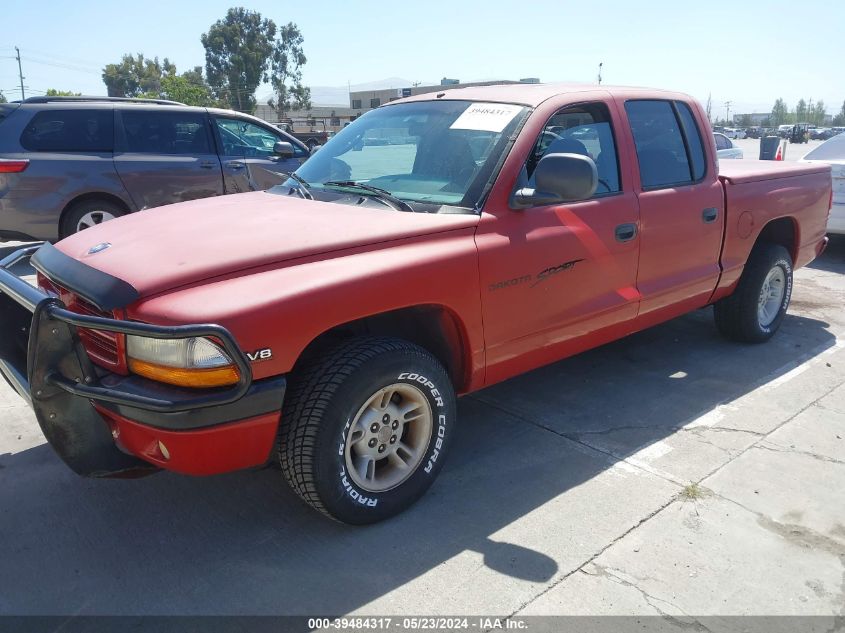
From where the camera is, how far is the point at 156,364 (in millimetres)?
2543

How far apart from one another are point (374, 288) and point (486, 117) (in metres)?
1.37

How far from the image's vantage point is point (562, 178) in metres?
3.30

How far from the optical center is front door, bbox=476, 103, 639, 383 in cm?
337

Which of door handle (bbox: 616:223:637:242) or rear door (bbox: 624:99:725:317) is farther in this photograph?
rear door (bbox: 624:99:725:317)

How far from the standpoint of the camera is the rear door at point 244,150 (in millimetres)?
8469

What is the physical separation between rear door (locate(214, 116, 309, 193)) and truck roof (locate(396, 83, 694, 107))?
4.51m

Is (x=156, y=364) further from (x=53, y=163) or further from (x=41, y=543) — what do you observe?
(x=53, y=163)

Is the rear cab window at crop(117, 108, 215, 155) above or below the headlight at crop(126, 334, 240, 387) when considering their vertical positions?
above

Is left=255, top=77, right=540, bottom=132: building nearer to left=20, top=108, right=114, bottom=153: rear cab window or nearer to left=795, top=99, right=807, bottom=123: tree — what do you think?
left=20, top=108, right=114, bottom=153: rear cab window

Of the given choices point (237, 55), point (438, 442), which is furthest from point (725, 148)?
point (237, 55)

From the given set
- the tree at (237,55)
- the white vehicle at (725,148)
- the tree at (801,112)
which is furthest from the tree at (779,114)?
the white vehicle at (725,148)

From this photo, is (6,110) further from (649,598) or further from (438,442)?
(649,598)

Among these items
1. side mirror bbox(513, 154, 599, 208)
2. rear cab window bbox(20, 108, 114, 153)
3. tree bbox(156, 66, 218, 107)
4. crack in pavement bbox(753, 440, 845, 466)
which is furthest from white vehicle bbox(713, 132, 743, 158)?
tree bbox(156, 66, 218, 107)

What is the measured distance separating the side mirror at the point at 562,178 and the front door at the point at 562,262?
0.33 ft
